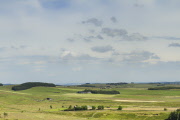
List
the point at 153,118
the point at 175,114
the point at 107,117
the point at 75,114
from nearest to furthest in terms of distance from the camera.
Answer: the point at 175,114 < the point at 153,118 < the point at 107,117 < the point at 75,114

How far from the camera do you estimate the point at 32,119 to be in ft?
384

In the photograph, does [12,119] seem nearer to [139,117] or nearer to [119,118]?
[119,118]

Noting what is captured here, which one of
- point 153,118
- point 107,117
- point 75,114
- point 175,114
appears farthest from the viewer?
point 75,114

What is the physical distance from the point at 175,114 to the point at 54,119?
58515 millimetres

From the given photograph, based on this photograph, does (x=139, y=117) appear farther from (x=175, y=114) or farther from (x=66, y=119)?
(x=66, y=119)

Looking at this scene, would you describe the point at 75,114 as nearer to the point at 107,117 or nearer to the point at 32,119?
the point at 107,117

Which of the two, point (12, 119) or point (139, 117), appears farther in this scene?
point (139, 117)

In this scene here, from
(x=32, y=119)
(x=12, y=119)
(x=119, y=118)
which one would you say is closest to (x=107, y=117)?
(x=119, y=118)

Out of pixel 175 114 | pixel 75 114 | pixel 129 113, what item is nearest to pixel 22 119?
pixel 75 114

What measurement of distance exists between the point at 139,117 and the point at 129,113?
862 centimetres

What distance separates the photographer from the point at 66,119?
117688 mm

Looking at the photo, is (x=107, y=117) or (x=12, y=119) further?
(x=107, y=117)

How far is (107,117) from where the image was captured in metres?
130

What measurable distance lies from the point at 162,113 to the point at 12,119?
254ft
